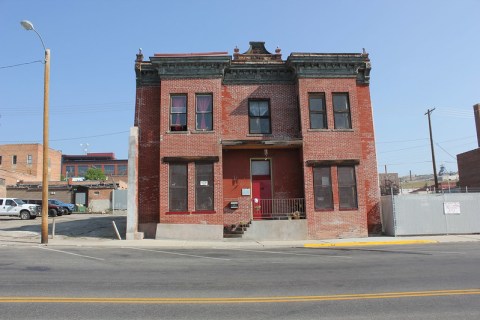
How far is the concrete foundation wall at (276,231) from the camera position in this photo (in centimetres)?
1981

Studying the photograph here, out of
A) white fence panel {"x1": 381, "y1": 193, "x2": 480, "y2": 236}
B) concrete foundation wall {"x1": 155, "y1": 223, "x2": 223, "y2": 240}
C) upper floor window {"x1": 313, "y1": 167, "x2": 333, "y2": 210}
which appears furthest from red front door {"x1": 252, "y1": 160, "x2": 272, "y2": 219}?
white fence panel {"x1": 381, "y1": 193, "x2": 480, "y2": 236}

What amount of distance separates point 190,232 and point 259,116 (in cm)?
736

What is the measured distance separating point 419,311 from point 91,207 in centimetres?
4986

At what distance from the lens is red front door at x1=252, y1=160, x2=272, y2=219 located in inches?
842

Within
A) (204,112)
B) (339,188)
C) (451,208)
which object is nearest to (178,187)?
(204,112)

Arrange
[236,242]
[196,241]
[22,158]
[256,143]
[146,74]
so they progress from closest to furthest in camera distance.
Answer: [236,242] < [196,241] < [256,143] < [146,74] < [22,158]

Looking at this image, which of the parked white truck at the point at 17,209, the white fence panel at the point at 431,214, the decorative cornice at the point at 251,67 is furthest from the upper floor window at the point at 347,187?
the parked white truck at the point at 17,209

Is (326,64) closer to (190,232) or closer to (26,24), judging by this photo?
(190,232)

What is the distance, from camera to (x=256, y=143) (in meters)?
20.3

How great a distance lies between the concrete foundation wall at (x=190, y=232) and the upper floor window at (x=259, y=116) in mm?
5869

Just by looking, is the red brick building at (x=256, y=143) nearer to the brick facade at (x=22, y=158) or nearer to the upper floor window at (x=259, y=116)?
the upper floor window at (x=259, y=116)

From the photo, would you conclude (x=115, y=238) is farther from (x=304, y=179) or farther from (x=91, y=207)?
(x=91, y=207)

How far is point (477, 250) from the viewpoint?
1488cm

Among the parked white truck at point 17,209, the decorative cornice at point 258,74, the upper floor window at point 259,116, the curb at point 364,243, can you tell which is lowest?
the curb at point 364,243
